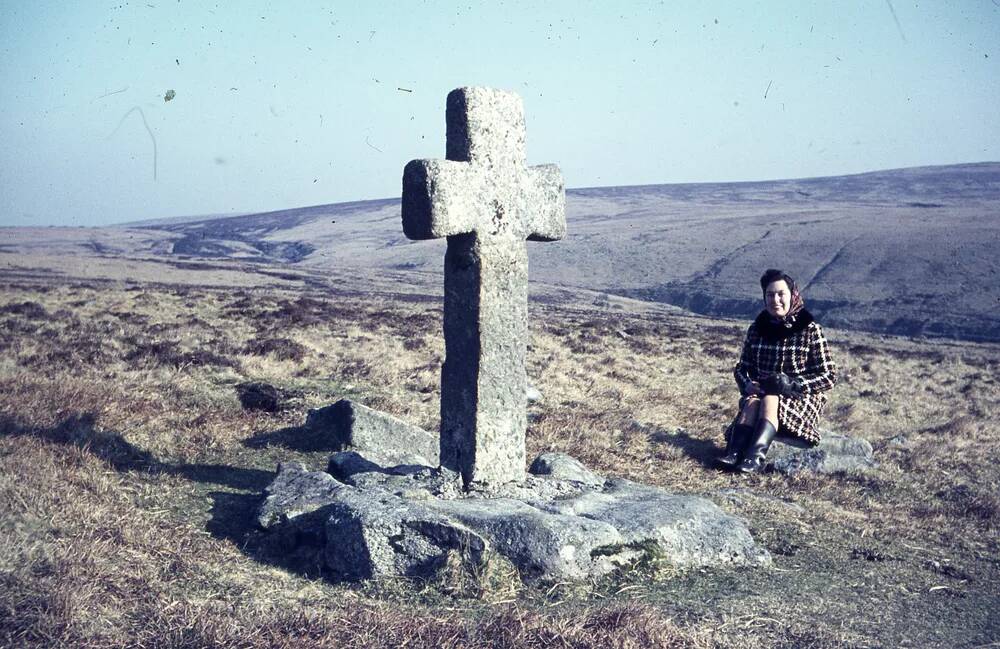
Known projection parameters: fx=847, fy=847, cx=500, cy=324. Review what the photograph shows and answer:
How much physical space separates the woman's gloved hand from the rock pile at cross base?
2.23 meters

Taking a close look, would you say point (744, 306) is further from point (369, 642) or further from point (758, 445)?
point (369, 642)

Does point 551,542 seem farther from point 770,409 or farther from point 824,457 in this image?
point 824,457

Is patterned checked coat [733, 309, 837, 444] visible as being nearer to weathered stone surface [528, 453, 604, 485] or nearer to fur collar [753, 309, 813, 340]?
fur collar [753, 309, 813, 340]

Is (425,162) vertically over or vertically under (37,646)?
over

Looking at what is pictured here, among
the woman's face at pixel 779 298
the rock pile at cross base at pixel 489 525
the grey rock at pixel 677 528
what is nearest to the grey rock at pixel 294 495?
the rock pile at cross base at pixel 489 525

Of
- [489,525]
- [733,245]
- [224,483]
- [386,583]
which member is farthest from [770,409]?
[733,245]

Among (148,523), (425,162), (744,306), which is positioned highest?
(425,162)

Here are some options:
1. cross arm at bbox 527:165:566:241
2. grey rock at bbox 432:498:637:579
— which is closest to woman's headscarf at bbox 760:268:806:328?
cross arm at bbox 527:165:566:241

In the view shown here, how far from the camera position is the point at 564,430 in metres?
9.80

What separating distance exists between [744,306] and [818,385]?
48769 millimetres

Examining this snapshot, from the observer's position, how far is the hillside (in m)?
53.2

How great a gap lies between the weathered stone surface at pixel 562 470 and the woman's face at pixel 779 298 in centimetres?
250

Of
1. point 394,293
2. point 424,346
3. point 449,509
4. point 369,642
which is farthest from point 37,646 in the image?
point 394,293

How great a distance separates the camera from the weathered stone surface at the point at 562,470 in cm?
712
